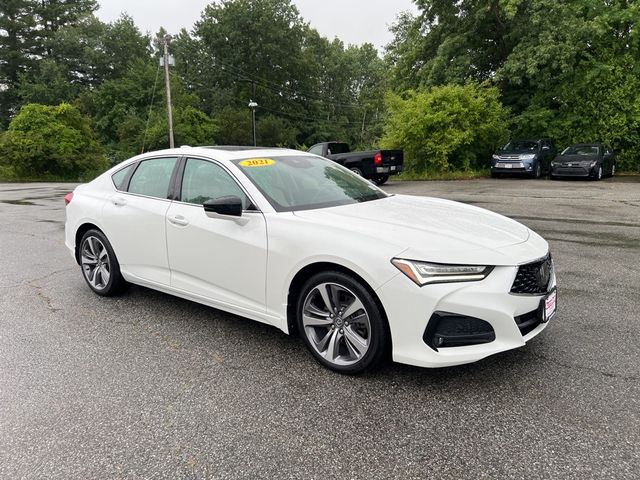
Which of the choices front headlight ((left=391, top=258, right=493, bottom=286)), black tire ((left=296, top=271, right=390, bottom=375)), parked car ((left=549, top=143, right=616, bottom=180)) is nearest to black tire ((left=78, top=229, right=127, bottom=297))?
black tire ((left=296, top=271, right=390, bottom=375))

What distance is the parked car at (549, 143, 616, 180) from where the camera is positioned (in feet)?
59.4

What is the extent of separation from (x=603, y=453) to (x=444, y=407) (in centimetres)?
79

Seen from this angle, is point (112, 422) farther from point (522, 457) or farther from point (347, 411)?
point (522, 457)

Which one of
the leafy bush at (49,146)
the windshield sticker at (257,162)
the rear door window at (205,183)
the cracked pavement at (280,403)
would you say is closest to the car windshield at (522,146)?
the cracked pavement at (280,403)

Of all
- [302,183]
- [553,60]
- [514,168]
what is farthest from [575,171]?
[302,183]

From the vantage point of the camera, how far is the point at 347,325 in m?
3.06

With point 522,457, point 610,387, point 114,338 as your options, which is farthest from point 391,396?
point 114,338

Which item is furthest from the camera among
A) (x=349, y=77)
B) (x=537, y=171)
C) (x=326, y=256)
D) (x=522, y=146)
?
(x=349, y=77)

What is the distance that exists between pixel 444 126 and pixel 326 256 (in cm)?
1887

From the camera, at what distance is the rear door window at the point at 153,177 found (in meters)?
4.24

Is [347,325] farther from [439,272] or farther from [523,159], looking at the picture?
[523,159]

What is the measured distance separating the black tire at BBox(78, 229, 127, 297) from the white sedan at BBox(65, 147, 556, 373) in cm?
2

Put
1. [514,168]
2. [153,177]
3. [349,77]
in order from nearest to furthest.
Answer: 1. [153,177]
2. [514,168]
3. [349,77]

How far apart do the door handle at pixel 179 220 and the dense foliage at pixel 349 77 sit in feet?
58.4
